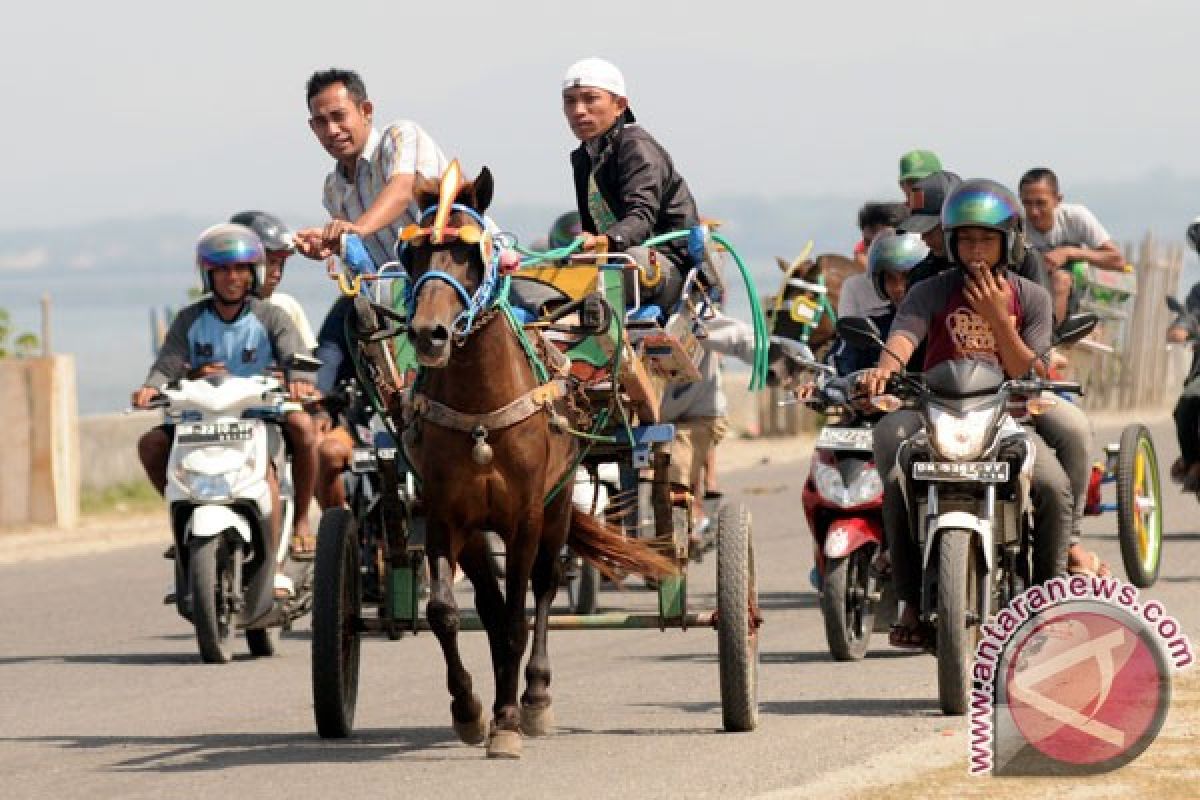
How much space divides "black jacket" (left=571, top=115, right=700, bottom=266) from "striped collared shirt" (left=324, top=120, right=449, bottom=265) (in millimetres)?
693

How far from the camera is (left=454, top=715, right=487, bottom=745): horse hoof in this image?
427 inches

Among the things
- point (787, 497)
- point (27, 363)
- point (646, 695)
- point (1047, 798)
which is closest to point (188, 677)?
point (646, 695)

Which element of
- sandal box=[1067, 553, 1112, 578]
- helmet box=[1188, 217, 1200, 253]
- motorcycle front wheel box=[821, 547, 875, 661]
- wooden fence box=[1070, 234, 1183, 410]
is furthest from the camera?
wooden fence box=[1070, 234, 1183, 410]

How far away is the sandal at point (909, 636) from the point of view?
37.5 feet

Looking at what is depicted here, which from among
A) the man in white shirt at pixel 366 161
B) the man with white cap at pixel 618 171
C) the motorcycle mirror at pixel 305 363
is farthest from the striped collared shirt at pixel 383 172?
the motorcycle mirror at pixel 305 363

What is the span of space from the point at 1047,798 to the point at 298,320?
757 cm

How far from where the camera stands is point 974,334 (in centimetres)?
1167

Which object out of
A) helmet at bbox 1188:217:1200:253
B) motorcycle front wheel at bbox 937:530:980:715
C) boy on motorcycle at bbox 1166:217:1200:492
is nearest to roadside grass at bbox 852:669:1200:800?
motorcycle front wheel at bbox 937:530:980:715

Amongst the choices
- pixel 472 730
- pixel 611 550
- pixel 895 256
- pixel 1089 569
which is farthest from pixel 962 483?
pixel 895 256

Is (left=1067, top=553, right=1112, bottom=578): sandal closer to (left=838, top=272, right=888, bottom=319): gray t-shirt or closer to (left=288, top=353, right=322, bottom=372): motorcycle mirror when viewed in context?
(left=838, top=272, right=888, bottom=319): gray t-shirt

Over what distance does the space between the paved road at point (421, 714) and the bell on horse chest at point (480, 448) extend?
1115 mm

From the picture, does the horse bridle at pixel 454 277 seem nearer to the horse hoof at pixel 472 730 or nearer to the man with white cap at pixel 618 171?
the horse hoof at pixel 472 730

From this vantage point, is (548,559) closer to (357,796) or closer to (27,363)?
(357,796)

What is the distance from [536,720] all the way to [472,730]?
1.10 feet
